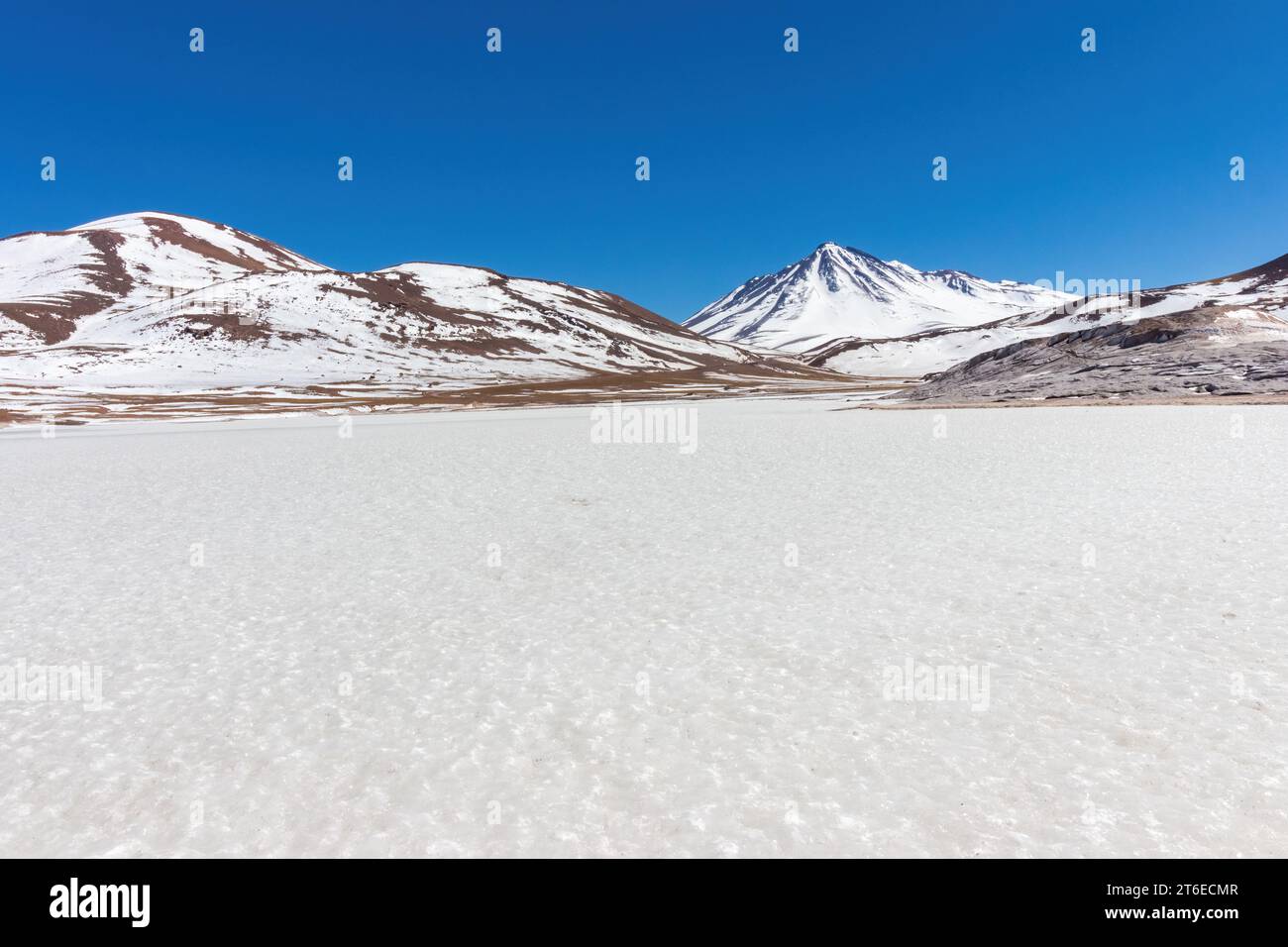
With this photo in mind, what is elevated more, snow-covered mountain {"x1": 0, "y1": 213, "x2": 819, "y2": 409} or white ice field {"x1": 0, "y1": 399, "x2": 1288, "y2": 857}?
→ snow-covered mountain {"x1": 0, "y1": 213, "x2": 819, "y2": 409}

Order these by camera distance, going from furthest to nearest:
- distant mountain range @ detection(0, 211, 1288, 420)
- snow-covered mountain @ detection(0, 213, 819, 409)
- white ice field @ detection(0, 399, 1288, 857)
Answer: snow-covered mountain @ detection(0, 213, 819, 409)
distant mountain range @ detection(0, 211, 1288, 420)
white ice field @ detection(0, 399, 1288, 857)

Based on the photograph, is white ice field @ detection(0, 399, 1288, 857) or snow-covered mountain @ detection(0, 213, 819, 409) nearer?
white ice field @ detection(0, 399, 1288, 857)

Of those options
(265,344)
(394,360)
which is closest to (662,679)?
(394,360)

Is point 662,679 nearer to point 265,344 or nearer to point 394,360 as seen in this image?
point 394,360

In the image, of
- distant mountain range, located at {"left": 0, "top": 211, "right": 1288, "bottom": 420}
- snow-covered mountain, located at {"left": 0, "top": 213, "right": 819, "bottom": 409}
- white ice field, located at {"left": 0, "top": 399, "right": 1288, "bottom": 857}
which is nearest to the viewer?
white ice field, located at {"left": 0, "top": 399, "right": 1288, "bottom": 857}

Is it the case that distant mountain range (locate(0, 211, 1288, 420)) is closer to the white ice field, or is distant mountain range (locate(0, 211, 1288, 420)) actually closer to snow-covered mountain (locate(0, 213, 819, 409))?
snow-covered mountain (locate(0, 213, 819, 409))

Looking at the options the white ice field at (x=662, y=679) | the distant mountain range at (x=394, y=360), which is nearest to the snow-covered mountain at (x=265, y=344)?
the distant mountain range at (x=394, y=360)

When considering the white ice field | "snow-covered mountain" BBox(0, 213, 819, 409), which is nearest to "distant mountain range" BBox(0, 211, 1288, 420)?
"snow-covered mountain" BBox(0, 213, 819, 409)

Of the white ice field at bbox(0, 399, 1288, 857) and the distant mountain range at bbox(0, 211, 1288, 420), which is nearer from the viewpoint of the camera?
the white ice field at bbox(0, 399, 1288, 857)

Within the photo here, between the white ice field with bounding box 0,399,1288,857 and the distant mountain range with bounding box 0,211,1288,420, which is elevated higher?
the distant mountain range with bounding box 0,211,1288,420

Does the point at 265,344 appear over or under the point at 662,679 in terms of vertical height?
over
